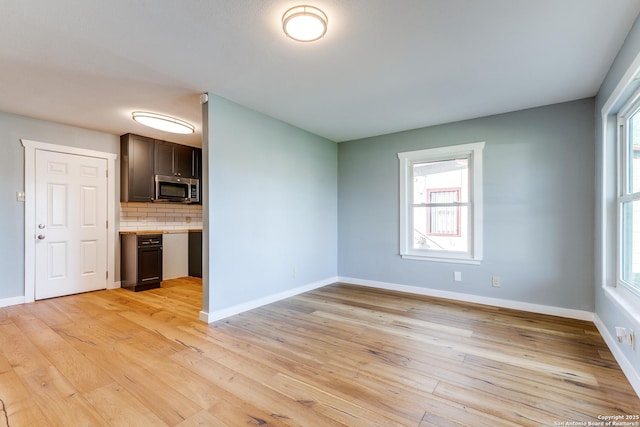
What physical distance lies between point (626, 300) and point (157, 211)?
20.0 ft

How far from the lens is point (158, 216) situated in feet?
17.6

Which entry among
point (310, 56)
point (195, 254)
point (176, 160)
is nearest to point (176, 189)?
point (176, 160)

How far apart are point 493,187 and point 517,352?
6.69 ft

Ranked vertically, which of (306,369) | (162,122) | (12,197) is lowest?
(306,369)

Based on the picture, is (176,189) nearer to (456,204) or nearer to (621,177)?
(456,204)

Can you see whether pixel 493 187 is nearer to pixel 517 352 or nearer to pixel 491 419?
pixel 517 352

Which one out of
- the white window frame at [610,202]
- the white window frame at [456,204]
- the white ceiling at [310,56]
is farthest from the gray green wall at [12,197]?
the white window frame at [610,202]

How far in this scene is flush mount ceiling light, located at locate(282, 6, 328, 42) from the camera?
6.06 feet

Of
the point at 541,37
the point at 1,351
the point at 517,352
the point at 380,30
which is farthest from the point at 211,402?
the point at 541,37

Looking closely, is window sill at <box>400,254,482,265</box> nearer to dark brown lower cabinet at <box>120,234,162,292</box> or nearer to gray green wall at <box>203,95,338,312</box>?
gray green wall at <box>203,95,338,312</box>

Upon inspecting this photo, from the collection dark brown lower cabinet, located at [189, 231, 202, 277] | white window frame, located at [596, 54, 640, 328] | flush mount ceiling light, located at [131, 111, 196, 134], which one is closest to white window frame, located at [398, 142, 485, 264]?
white window frame, located at [596, 54, 640, 328]

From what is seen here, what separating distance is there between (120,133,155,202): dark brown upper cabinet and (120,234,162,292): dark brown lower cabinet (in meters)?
0.65

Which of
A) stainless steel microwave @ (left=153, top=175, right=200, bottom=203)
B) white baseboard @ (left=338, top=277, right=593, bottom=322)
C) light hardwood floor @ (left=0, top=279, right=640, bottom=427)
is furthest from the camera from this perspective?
stainless steel microwave @ (left=153, top=175, right=200, bottom=203)

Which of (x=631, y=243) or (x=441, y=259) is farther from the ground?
(x=631, y=243)
